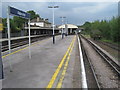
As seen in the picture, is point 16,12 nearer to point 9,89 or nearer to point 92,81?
point 9,89

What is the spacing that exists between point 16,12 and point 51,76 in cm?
369

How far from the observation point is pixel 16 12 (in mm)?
6402

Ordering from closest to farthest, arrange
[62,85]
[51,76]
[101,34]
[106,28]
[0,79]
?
[62,85]
[0,79]
[51,76]
[106,28]
[101,34]

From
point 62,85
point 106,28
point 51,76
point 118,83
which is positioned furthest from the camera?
point 106,28

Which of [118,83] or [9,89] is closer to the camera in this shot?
[9,89]

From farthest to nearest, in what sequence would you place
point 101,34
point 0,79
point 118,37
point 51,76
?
1. point 101,34
2. point 118,37
3. point 51,76
4. point 0,79

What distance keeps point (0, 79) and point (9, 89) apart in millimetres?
1071

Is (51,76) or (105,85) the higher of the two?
(51,76)

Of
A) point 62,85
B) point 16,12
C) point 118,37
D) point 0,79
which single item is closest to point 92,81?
point 62,85

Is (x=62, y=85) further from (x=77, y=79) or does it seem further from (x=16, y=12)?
(x=16, y=12)

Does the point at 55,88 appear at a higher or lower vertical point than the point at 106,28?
lower

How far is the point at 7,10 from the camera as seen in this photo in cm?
576

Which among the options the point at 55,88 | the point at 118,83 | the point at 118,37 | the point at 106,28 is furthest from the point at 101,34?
the point at 55,88

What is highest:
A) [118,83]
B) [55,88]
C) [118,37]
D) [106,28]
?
[106,28]
